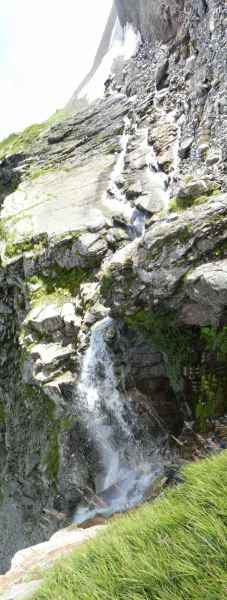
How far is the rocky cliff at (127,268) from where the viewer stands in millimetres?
10766

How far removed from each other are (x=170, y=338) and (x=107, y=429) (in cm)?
427

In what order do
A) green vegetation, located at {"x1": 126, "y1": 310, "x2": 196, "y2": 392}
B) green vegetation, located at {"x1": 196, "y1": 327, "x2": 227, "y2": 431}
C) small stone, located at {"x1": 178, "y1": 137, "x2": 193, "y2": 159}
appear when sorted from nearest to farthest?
1. green vegetation, located at {"x1": 196, "y1": 327, "x2": 227, "y2": 431}
2. green vegetation, located at {"x1": 126, "y1": 310, "x2": 196, "y2": 392}
3. small stone, located at {"x1": 178, "y1": 137, "x2": 193, "y2": 159}

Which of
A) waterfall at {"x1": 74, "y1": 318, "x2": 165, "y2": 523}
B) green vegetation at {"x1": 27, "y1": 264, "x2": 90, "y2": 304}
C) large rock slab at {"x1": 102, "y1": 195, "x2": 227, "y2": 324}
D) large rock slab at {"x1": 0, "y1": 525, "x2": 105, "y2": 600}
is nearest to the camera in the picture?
large rock slab at {"x1": 0, "y1": 525, "x2": 105, "y2": 600}

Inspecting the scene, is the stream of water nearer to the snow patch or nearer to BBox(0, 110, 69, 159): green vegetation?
the snow patch

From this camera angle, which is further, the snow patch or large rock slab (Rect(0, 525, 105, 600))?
the snow patch

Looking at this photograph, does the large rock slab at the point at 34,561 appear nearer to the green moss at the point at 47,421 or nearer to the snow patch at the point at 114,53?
the green moss at the point at 47,421

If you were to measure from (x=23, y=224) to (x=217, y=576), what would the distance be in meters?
20.0

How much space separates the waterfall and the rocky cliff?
0.82ft

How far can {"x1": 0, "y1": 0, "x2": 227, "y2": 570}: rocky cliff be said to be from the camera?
10.8 m

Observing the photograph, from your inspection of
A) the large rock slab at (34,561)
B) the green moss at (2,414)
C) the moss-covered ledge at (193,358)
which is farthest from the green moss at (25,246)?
the large rock slab at (34,561)

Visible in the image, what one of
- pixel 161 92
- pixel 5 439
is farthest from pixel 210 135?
pixel 5 439

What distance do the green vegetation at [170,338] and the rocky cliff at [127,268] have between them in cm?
3

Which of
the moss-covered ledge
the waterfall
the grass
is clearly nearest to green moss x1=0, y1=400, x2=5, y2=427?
the waterfall

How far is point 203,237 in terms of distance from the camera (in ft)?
33.4
